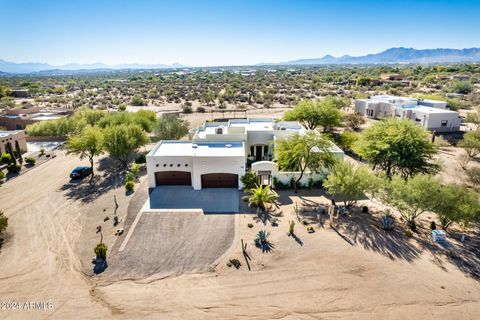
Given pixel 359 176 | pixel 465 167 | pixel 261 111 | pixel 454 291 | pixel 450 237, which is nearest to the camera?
pixel 454 291

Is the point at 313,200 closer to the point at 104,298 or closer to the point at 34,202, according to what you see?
the point at 104,298

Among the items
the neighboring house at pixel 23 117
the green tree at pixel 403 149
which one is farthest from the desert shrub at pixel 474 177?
the neighboring house at pixel 23 117

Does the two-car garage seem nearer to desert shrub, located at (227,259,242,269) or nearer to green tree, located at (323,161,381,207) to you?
green tree, located at (323,161,381,207)

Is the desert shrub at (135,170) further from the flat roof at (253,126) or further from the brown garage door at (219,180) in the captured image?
the brown garage door at (219,180)

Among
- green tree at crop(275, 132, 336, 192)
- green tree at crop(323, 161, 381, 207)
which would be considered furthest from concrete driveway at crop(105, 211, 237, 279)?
green tree at crop(323, 161, 381, 207)

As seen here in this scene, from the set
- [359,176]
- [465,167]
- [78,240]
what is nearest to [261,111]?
[465,167]
